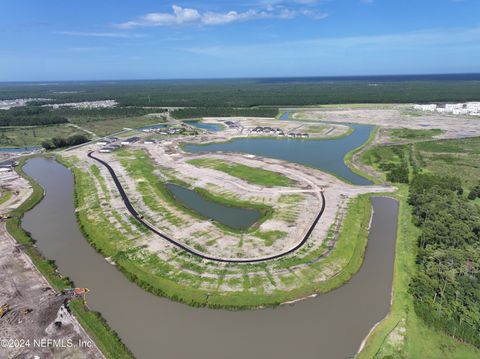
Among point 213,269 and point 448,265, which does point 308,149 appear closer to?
point 448,265

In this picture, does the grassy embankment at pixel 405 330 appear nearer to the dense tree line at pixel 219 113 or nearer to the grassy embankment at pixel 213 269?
the grassy embankment at pixel 213 269

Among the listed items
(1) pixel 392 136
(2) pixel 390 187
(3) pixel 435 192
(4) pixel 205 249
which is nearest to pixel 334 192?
(2) pixel 390 187

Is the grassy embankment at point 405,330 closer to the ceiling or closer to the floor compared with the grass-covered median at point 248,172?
closer to the floor

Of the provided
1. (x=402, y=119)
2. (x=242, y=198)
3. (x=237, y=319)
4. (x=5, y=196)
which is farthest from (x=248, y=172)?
(x=402, y=119)

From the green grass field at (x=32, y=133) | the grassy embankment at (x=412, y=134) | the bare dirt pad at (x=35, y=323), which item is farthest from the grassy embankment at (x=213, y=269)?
the green grass field at (x=32, y=133)

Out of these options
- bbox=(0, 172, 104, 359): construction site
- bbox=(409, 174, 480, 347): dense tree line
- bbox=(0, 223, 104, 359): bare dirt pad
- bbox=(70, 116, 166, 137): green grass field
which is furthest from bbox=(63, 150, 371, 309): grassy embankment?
bbox=(70, 116, 166, 137): green grass field

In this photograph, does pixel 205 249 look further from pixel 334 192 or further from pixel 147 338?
pixel 334 192
